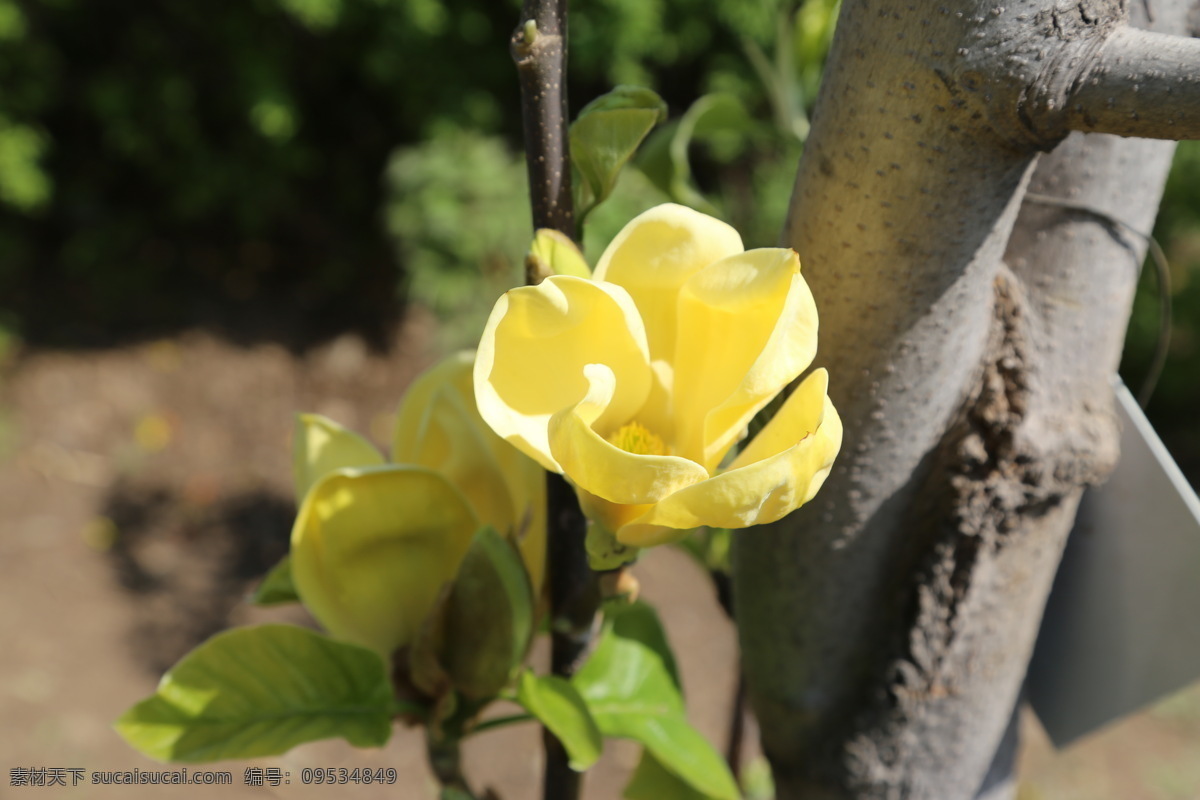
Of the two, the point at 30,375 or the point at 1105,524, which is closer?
the point at 1105,524

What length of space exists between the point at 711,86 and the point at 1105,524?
7.29ft

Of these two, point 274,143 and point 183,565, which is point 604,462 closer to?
point 183,565

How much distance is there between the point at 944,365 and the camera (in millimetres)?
486

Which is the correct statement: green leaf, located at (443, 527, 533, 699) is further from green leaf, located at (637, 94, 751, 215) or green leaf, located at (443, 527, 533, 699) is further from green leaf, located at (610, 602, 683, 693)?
green leaf, located at (637, 94, 751, 215)

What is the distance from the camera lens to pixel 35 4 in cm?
259

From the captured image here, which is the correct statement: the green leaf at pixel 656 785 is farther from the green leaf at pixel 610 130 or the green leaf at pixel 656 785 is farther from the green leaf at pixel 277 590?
the green leaf at pixel 610 130

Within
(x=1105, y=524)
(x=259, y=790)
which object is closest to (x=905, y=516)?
(x=1105, y=524)

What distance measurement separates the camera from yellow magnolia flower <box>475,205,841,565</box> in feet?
1.14

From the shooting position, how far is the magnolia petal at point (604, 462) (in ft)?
1.12

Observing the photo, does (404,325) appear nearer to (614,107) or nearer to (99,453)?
(99,453)

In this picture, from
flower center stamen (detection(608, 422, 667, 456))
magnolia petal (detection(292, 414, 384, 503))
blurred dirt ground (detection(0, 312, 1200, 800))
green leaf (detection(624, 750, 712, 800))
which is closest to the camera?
flower center stamen (detection(608, 422, 667, 456))

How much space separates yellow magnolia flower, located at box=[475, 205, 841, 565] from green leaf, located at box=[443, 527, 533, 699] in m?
0.08

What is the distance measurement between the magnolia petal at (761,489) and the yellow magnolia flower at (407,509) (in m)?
0.18

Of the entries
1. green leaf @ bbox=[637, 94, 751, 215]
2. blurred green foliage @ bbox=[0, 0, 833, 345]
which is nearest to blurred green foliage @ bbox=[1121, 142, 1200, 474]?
blurred green foliage @ bbox=[0, 0, 833, 345]
